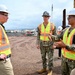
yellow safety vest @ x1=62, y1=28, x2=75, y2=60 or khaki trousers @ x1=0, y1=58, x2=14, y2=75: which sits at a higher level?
yellow safety vest @ x1=62, y1=28, x2=75, y2=60

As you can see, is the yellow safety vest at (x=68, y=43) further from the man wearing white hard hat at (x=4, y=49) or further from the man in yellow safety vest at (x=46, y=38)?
the man in yellow safety vest at (x=46, y=38)

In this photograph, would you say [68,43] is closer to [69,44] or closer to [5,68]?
[69,44]

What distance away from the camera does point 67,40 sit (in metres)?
5.08

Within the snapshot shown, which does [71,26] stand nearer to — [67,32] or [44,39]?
[67,32]

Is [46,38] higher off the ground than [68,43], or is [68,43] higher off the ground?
[68,43]

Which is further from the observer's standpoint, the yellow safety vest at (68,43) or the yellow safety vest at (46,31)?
the yellow safety vest at (46,31)

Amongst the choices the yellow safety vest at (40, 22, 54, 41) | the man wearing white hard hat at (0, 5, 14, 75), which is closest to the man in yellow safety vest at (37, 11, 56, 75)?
the yellow safety vest at (40, 22, 54, 41)

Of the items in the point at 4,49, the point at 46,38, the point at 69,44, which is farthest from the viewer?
the point at 46,38

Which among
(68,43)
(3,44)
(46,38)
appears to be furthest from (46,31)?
(3,44)

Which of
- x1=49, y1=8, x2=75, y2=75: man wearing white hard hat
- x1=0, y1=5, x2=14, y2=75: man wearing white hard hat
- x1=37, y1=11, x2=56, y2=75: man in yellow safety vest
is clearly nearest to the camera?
→ x1=0, y1=5, x2=14, y2=75: man wearing white hard hat

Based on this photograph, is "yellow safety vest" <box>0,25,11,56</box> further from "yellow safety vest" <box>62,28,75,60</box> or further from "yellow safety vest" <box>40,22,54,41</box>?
"yellow safety vest" <box>40,22,54,41</box>

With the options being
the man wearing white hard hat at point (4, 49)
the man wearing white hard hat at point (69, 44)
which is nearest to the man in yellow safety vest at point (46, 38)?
the man wearing white hard hat at point (69, 44)

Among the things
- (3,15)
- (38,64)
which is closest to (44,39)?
(38,64)

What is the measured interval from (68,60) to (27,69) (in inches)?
163
